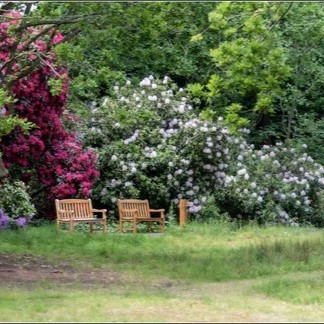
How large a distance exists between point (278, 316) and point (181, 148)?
1284 cm

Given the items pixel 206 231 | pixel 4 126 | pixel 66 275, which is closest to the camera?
pixel 4 126

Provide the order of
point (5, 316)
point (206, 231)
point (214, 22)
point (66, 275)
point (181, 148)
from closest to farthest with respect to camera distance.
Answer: point (5, 316)
point (214, 22)
point (66, 275)
point (206, 231)
point (181, 148)

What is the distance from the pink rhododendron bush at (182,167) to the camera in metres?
20.6

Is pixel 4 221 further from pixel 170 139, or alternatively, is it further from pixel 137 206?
pixel 170 139

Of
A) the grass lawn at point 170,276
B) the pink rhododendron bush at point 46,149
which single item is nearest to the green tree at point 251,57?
the grass lawn at point 170,276

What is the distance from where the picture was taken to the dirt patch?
11383 millimetres

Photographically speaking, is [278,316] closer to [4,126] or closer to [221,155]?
[4,126]

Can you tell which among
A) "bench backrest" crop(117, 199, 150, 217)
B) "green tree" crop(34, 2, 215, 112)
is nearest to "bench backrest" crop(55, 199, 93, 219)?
"bench backrest" crop(117, 199, 150, 217)

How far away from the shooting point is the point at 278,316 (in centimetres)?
867

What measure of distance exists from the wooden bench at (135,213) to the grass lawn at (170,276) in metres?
0.63

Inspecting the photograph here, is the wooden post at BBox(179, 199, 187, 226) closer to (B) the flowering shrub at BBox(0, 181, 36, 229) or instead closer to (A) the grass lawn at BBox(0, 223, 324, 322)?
(A) the grass lawn at BBox(0, 223, 324, 322)

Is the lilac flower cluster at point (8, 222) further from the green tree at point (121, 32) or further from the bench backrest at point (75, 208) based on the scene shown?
the green tree at point (121, 32)

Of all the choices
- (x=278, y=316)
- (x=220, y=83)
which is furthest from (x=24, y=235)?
(x=278, y=316)

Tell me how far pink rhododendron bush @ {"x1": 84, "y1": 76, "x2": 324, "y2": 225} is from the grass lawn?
8.23 feet
